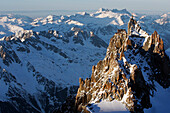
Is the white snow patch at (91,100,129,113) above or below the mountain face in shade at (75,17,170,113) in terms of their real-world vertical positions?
below

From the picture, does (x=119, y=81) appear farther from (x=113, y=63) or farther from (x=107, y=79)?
(x=113, y=63)

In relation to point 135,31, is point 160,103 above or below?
below

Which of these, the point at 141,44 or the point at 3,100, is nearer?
the point at 141,44

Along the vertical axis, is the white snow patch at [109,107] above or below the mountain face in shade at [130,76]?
below

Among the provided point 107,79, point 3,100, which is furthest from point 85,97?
point 3,100

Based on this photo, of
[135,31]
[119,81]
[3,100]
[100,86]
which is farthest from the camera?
[3,100]

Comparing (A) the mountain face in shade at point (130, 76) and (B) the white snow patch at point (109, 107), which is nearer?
(B) the white snow patch at point (109, 107)

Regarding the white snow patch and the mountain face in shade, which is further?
the mountain face in shade

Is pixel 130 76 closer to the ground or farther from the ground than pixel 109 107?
farther from the ground
